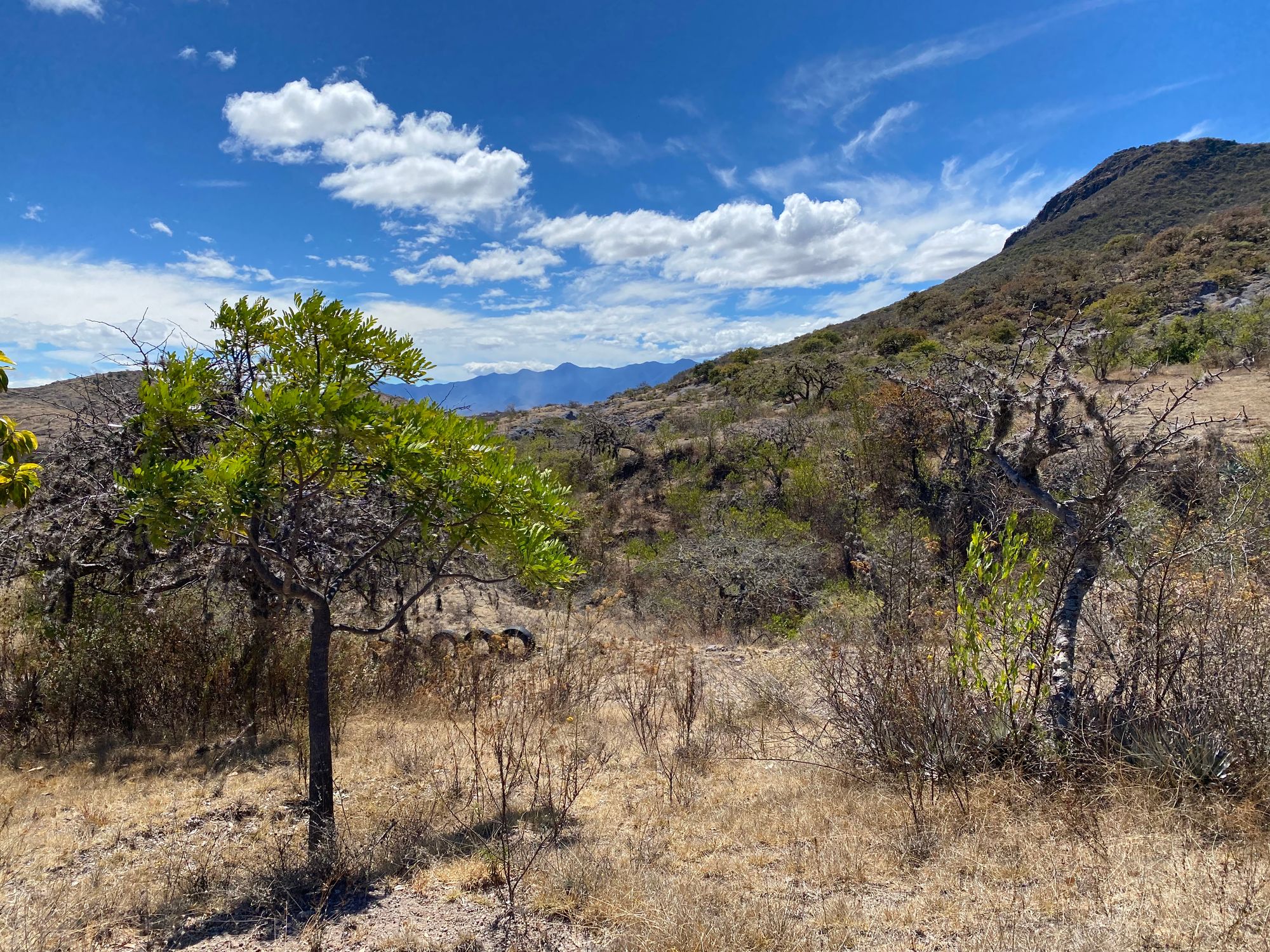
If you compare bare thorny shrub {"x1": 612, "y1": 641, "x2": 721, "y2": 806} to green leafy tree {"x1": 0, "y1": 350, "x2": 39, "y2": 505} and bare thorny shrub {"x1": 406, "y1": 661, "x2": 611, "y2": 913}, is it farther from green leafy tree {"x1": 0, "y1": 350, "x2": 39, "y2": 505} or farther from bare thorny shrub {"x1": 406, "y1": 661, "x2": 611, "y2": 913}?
green leafy tree {"x1": 0, "y1": 350, "x2": 39, "y2": 505}

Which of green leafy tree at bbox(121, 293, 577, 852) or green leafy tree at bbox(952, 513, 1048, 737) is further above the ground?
green leafy tree at bbox(121, 293, 577, 852)

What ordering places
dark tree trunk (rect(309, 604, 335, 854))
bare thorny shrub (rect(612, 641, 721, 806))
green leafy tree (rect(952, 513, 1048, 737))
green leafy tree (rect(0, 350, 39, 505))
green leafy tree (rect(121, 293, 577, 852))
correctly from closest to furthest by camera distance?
green leafy tree (rect(0, 350, 39, 505)) < green leafy tree (rect(121, 293, 577, 852)) < dark tree trunk (rect(309, 604, 335, 854)) < green leafy tree (rect(952, 513, 1048, 737)) < bare thorny shrub (rect(612, 641, 721, 806))

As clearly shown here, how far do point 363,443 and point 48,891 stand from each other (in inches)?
123

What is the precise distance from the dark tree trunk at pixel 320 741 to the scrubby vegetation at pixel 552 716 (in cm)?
2

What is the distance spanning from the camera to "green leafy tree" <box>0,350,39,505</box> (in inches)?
83.2

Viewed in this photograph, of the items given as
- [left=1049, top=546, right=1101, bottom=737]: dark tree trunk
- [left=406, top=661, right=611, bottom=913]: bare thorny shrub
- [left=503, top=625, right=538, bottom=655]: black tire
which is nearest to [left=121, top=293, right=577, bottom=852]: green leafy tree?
[left=406, top=661, right=611, bottom=913]: bare thorny shrub

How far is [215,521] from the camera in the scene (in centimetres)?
296

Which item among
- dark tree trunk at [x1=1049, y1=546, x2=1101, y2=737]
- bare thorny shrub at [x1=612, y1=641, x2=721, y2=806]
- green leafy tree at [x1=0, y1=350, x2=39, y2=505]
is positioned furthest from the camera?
bare thorny shrub at [x1=612, y1=641, x2=721, y2=806]

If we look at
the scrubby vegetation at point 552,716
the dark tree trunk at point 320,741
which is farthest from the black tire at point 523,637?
the dark tree trunk at point 320,741

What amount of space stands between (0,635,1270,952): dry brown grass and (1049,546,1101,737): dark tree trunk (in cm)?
47

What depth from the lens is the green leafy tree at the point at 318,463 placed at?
2850 mm

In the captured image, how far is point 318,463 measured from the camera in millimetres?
3322

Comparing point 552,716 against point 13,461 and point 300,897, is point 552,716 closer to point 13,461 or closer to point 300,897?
point 300,897

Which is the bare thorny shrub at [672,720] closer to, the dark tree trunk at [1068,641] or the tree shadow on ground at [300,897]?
the tree shadow on ground at [300,897]
